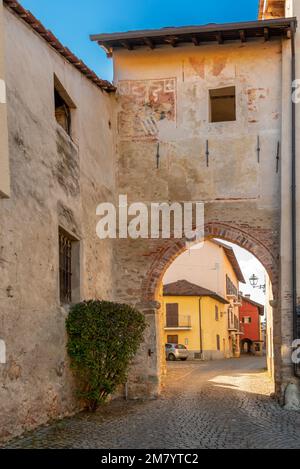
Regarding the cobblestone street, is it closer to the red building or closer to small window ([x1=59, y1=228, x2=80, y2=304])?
small window ([x1=59, y1=228, x2=80, y2=304])

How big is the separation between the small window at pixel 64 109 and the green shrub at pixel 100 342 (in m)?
3.41

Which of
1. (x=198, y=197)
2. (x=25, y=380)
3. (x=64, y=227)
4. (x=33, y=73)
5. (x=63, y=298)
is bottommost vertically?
(x=25, y=380)

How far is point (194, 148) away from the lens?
12898mm

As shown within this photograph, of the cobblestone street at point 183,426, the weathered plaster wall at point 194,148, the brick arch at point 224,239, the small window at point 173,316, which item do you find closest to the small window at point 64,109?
the weathered plaster wall at point 194,148

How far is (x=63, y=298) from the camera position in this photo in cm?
997

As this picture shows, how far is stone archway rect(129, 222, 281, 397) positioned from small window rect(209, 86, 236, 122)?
310 cm

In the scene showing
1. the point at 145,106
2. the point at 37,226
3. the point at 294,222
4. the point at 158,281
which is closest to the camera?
the point at 37,226

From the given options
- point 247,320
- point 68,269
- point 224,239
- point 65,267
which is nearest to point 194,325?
point 224,239

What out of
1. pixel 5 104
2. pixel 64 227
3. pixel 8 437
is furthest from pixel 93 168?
pixel 8 437

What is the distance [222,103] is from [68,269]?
7122 millimetres

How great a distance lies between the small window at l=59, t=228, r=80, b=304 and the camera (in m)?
9.88

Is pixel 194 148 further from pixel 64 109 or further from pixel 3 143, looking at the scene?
pixel 3 143

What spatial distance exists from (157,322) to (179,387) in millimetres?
2549

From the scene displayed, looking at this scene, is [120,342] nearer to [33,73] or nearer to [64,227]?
[64,227]
